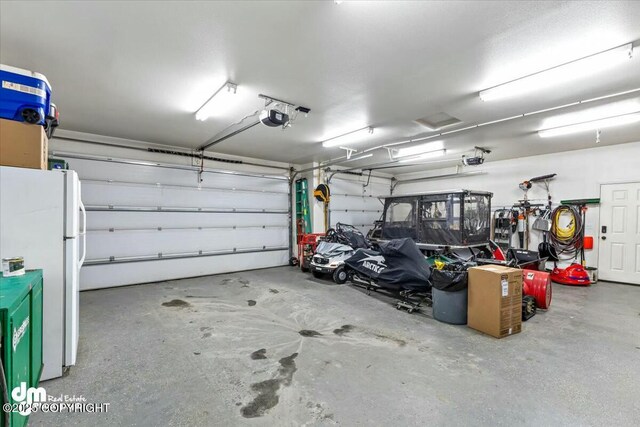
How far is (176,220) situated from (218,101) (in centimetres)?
378

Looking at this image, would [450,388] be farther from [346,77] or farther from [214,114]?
[214,114]

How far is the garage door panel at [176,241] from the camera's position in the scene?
559 cm

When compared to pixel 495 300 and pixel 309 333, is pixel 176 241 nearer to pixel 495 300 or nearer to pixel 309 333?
pixel 309 333

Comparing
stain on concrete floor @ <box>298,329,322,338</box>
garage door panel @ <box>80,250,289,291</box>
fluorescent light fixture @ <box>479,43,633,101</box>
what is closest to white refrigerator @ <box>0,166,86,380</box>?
stain on concrete floor @ <box>298,329,322,338</box>

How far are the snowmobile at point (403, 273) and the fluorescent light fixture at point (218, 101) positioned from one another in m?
3.24

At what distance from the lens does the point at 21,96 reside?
2.33 m

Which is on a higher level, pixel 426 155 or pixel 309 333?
pixel 426 155

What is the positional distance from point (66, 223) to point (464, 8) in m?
3.74

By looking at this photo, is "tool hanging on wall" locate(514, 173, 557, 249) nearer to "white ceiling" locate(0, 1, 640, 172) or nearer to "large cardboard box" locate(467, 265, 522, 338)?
"white ceiling" locate(0, 1, 640, 172)

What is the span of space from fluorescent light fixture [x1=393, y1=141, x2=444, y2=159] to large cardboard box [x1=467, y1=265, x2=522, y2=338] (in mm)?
3401

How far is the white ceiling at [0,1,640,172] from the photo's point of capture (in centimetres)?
215

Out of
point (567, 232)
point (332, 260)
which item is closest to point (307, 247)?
point (332, 260)

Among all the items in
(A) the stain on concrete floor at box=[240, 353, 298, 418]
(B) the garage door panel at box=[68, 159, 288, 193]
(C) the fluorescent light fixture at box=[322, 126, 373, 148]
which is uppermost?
(C) the fluorescent light fixture at box=[322, 126, 373, 148]

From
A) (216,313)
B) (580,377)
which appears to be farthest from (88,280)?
(580,377)
